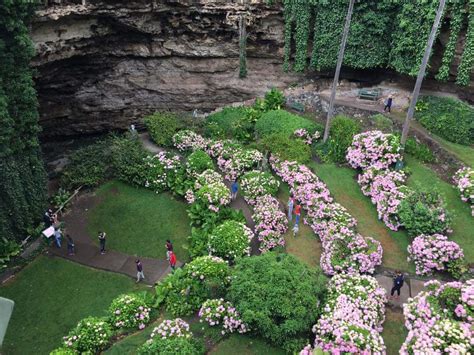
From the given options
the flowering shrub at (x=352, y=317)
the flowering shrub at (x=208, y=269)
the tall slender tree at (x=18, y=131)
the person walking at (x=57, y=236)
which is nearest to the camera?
the flowering shrub at (x=352, y=317)

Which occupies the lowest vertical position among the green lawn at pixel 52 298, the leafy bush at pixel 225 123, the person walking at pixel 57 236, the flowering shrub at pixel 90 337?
the green lawn at pixel 52 298

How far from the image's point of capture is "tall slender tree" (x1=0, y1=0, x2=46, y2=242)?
14937mm

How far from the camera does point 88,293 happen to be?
603 inches

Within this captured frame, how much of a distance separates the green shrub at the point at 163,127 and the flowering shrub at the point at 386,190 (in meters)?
10.3

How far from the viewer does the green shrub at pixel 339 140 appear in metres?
19.5

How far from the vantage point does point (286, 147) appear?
20.0m

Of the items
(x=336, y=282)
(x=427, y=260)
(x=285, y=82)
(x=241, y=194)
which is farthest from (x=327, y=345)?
(x=285, y=82)

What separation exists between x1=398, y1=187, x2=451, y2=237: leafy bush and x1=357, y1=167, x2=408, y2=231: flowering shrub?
1.12 feet

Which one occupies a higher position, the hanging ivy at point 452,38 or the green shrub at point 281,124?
the hanging ivy at point 452,38

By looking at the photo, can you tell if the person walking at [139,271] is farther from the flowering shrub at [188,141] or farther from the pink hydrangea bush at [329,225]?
the flowering shrub at [188,141]

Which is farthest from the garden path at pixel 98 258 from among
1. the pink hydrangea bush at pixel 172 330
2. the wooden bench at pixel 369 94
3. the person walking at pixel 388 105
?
the wooden bench at pixel 369 94

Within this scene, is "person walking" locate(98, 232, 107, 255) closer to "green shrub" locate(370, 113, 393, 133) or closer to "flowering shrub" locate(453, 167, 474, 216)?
"green shrub" locate(370, 113, 393, 133)

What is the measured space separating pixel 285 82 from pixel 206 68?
5041mm

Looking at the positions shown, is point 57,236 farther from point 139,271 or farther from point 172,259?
point 172,259
